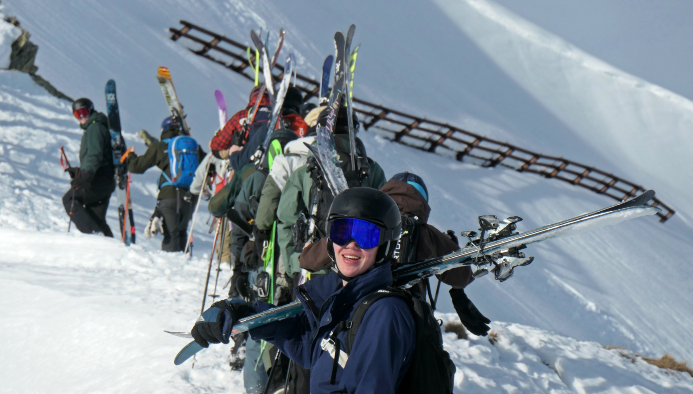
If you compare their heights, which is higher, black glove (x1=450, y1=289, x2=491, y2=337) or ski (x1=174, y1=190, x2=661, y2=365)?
ski (x1=174, y1=190, x2=661, y2=365)

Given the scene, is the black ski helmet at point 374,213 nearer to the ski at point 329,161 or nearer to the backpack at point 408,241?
the backpack at point 408,241

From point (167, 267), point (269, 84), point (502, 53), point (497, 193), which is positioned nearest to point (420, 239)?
point (269, 84)

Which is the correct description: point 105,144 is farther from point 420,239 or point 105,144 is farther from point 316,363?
point 316,363

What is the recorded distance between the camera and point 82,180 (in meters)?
6.89

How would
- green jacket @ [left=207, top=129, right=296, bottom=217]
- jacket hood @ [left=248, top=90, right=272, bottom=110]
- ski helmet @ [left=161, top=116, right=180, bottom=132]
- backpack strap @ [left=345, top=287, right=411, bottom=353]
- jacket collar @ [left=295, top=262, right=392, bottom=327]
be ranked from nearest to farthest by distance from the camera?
backpack strap @ [left=345, top=287, right=411, bottom=353] < jacket collar @ [left=295, top=262, right=392, bottom=327] < green jacket @ [left=207, top=129, right=296, bottom=217] < jacket hood @ [left=248, top=90, right=272, bottom=110] < ski helmet @ [left=161, top=116, right=180, bottom=132]

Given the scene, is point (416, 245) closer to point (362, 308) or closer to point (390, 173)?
point (362, 308)

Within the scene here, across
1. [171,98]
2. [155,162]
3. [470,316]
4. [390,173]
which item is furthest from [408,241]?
[390,173]

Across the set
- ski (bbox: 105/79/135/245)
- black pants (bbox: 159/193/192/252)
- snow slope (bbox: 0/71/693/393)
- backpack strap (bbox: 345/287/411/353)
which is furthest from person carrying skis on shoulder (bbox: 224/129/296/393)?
ski (bbox: 105/79/135/245)

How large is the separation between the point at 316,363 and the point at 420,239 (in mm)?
1105

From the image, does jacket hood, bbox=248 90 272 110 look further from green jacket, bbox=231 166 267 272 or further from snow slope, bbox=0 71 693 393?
snow slope, bbox=0 71 693 393

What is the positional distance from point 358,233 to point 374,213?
89 mm

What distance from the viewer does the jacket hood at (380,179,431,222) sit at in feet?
9.84

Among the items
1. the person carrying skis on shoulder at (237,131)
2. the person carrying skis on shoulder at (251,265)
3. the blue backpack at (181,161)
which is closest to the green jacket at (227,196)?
the person carrying skis on shoulder at (251,265)

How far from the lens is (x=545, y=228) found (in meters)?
1.84
